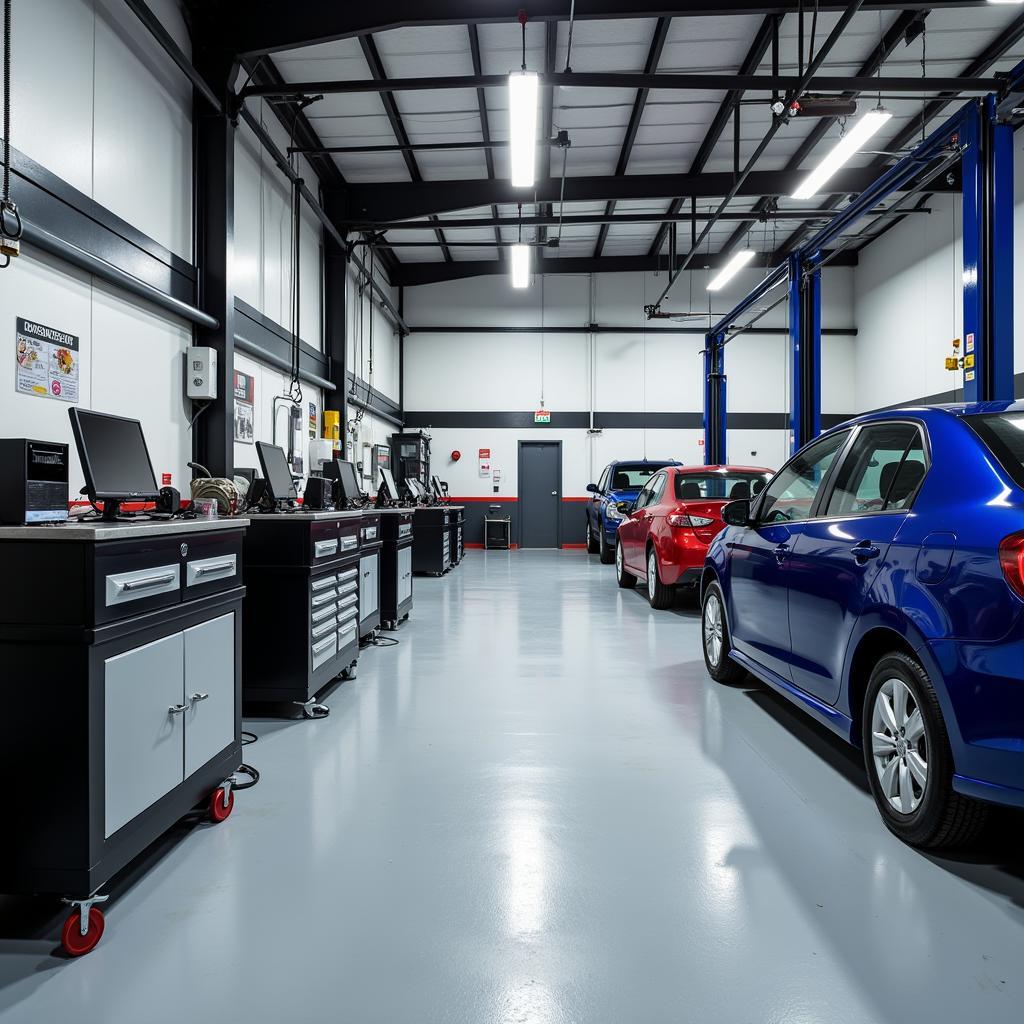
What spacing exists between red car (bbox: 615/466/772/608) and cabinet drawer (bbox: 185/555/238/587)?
388 centimetres

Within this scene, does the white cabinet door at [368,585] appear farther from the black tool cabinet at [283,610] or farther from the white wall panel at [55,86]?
the white wall panel at [55,86]

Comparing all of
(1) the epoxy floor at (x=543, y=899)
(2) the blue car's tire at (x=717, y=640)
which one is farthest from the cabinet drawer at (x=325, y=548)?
(2) the blue car's tire at (x=717, y=640)

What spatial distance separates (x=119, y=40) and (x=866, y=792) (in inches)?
236

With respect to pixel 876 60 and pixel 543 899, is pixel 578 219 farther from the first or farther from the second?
pixel 543 899

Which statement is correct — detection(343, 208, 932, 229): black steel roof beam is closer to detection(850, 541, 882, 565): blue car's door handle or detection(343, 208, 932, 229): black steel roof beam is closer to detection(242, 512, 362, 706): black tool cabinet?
detection(242, 512, 362, 706): black tool cabinet

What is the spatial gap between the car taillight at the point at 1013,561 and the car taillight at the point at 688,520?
13.6ft

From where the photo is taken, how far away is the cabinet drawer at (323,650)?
3426 millimetres

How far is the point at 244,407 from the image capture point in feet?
22.2

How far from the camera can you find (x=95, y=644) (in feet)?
5.44

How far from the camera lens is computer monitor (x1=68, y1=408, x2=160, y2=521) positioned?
226 cm

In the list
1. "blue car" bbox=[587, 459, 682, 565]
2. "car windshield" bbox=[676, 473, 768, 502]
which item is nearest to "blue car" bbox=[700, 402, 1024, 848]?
"car windshield" bbox=[676, 473, 768, 502]

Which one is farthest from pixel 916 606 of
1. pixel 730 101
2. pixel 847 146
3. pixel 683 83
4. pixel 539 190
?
pixel 539 190

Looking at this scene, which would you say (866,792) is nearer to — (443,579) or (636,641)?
(636,641)

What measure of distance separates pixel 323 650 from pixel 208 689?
134 cm
